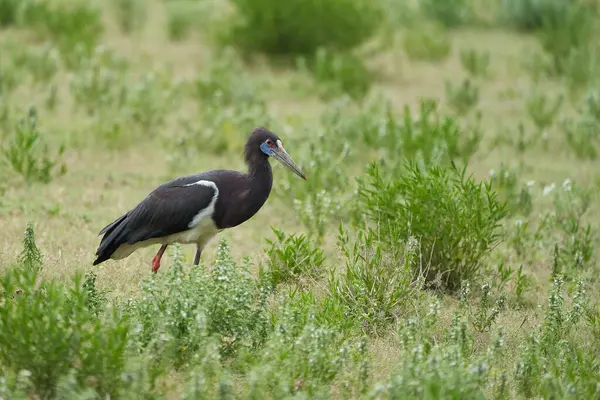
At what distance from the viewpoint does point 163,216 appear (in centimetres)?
669

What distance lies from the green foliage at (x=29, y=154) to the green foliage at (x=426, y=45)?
7238mm

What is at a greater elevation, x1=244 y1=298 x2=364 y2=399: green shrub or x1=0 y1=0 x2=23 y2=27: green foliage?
x1=0 y1=0 x2=23 y2=27: green foliage

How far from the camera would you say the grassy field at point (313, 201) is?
195 inches

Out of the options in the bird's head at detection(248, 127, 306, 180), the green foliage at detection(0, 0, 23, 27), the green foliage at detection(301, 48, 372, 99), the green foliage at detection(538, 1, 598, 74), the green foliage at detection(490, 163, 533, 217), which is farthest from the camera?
the green foliage at detection(0, 0, 23, 27)

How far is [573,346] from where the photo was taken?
235 inches

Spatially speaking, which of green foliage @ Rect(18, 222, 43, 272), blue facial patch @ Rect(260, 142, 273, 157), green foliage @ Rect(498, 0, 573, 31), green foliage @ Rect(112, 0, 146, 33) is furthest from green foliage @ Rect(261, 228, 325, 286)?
green foliage @ Rect(498, 0, 573, 31)

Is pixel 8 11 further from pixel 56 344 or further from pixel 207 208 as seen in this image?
pixel 56 344

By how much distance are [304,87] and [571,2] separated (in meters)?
6.70

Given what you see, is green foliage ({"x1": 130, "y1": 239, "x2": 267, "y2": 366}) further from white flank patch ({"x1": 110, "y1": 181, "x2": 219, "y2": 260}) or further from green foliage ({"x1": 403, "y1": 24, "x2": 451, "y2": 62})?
green foliage ({"x1": 403, "y1": 24, "x2": 451, "y2": 62})

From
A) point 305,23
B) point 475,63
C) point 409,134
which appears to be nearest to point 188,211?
point 409,134

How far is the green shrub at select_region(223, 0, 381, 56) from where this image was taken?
47.3ft

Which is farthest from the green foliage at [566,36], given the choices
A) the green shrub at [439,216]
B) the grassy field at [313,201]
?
the green shrub at [439,216]

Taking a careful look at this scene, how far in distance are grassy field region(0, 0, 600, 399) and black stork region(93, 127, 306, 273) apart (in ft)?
0.95

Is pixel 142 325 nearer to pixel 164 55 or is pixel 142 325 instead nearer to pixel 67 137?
pixel 67 137
